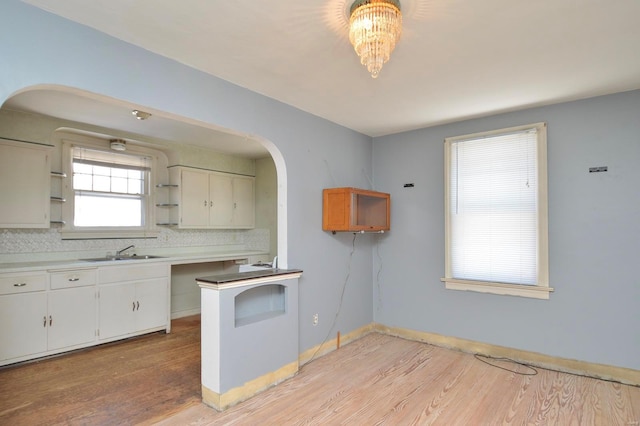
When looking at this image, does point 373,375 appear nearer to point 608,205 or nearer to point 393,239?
point 393,239

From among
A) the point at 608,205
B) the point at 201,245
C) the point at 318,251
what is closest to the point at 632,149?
the point at 608,205

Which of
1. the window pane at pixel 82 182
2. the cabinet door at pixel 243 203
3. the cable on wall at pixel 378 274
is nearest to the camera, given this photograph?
the window pane at pixel 82 182

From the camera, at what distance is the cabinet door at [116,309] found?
3830 mm

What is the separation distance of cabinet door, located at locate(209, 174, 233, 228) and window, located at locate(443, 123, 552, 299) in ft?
10.8

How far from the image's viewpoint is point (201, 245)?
5484mm

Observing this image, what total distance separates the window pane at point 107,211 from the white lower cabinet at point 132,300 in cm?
88

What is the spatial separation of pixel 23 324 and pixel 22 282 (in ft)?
1.29

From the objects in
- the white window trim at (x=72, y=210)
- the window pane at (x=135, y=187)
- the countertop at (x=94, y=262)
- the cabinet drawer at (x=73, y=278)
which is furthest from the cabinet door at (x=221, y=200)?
the cabinet drawer at (x=73, y=278)

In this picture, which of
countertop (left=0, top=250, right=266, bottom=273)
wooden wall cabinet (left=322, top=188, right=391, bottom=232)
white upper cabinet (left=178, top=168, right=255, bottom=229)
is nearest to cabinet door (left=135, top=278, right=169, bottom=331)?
countertop (left=0, top=250, right=266, bottom=273)

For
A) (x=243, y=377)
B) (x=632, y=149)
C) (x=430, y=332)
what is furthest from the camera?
(x=430, y=332)

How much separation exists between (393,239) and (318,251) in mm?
1168

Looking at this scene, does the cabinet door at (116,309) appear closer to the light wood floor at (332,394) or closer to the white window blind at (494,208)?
the light wood floor at (332,394)

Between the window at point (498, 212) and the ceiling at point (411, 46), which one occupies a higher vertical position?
the ceiling at point (411, 46)

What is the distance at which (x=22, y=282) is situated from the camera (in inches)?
130
